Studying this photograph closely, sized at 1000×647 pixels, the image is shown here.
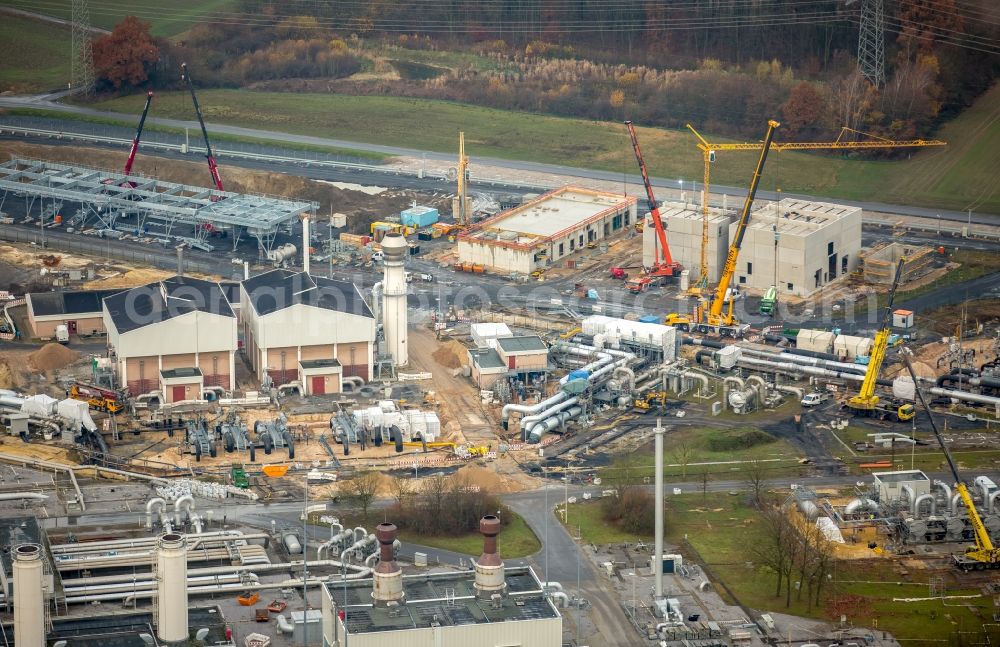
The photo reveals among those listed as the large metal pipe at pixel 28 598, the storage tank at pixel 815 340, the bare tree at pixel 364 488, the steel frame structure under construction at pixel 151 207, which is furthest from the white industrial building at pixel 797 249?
the large metal pipe at pixel 28 598

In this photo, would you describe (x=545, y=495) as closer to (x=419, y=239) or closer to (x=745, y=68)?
(x=419, y=239)

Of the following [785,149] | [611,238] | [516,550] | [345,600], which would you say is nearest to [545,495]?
[516,550]

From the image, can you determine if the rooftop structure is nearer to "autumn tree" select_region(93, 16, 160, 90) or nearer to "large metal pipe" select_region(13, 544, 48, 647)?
"large metal pipe" select_region(13, 544, 48, 647)

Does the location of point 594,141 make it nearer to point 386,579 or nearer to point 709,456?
point 709,456

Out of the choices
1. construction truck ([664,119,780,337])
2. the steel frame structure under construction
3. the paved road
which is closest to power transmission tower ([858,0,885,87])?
the paved road

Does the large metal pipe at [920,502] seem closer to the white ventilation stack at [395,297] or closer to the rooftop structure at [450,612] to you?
the rooftop structure at [450,612]

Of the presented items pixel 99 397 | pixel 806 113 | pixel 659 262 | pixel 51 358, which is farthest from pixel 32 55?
pixel 99 397
